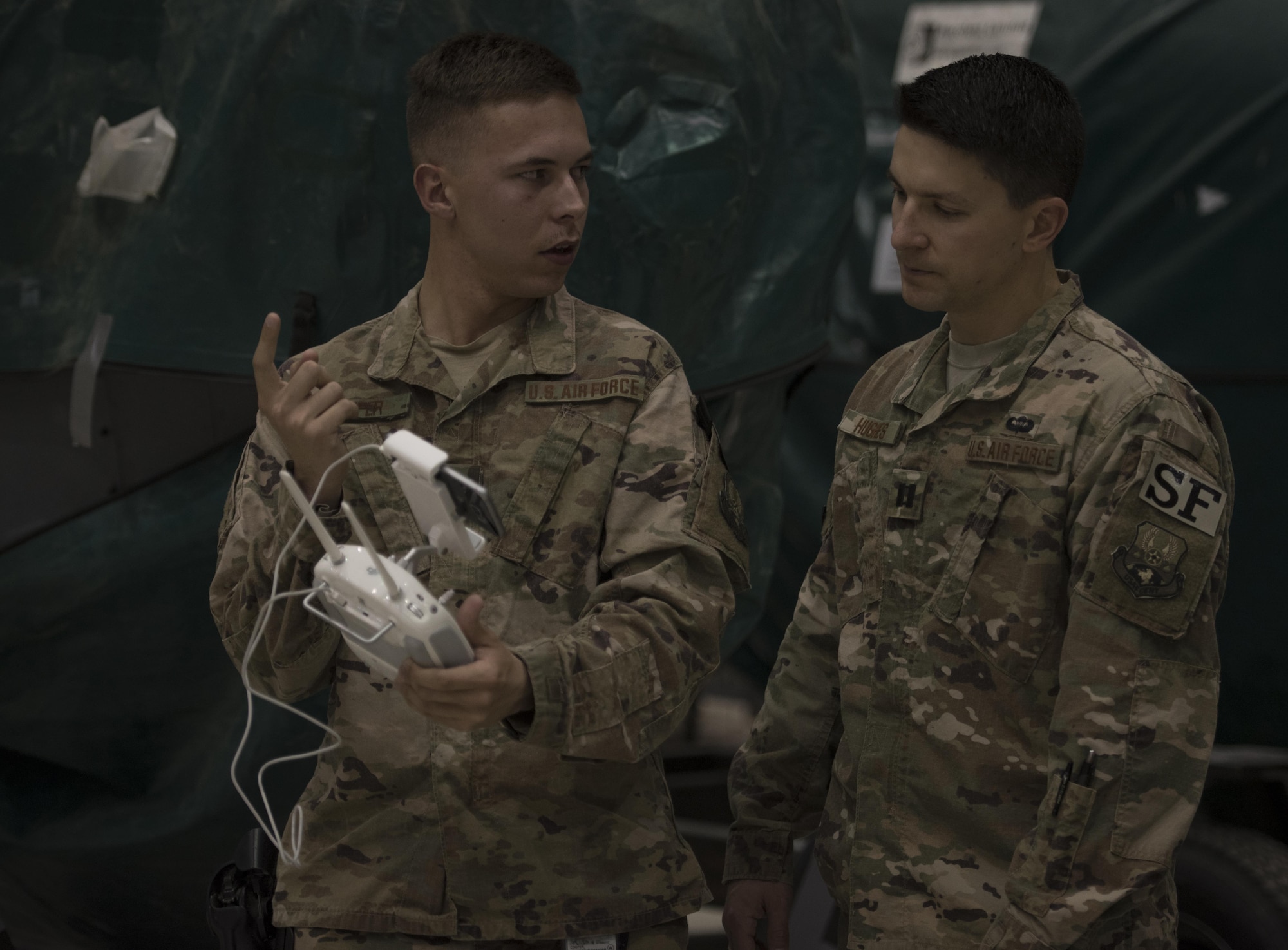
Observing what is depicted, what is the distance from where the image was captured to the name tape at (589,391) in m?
1.85

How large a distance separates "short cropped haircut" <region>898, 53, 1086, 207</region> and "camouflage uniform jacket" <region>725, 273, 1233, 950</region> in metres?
0.15

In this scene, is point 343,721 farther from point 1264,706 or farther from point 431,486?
point 1264,706

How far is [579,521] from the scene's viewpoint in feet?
6.00

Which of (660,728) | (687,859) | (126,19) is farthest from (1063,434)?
(126,19)

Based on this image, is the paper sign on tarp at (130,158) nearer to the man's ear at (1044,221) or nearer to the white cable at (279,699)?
the white cable at (279,699)

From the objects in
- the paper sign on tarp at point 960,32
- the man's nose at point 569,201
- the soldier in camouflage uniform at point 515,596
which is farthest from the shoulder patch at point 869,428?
the paper sign on tarp at point 960,32

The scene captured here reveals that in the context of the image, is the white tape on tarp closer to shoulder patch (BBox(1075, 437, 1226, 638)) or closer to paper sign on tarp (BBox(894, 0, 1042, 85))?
shoulder patch (BBox(1075, 437, 1226, 638))

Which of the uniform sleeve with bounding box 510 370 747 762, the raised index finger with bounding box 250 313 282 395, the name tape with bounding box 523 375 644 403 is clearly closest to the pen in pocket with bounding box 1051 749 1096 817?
the uniform sleeve with bounding box 510 370 747 762

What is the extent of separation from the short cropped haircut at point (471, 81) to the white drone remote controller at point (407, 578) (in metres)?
0.58

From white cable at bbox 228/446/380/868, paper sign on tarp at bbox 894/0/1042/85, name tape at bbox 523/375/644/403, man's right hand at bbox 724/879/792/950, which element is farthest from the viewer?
paper sign on tarp at bbox 894/0/1042/85

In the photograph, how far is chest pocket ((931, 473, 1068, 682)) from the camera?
1.76 metres

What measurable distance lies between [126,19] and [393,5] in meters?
0.54

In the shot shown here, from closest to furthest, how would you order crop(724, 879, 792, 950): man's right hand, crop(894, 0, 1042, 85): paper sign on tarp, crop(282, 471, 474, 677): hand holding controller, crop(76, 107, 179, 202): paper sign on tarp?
crop(282, 471, 474, 677): hand holding controller, crop(724, 879, 792, 950): man's right hand, crop(76, 107, 179, 202): paper sign on tarp, crop(894, 0, 1042, 85): paper sign on tarp

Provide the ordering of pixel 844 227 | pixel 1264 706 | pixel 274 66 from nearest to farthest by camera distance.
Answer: pixel 274 66
pixel 844 227
pixel 1264 706
